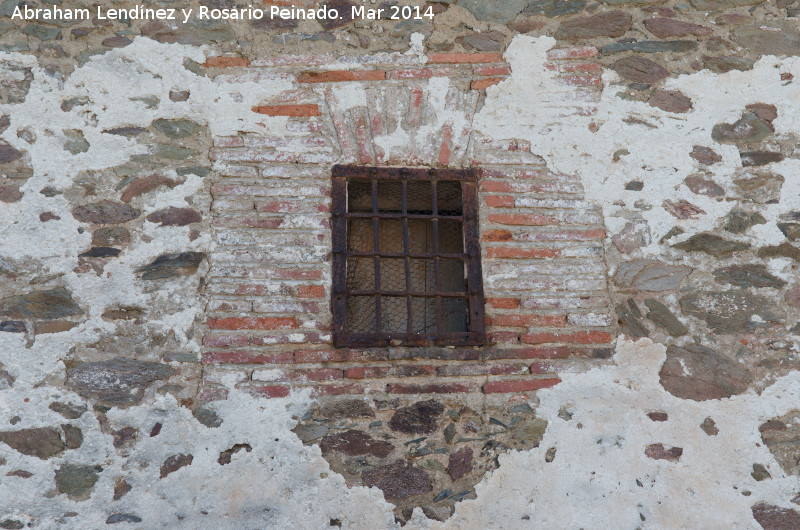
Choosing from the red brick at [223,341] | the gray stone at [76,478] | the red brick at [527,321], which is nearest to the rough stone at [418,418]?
the red brick at [527,321]

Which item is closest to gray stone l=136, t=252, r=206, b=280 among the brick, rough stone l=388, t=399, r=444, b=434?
rough stone l=388, t=399, r=444, b=434

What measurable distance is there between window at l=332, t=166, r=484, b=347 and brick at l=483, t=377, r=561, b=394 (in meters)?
0.19

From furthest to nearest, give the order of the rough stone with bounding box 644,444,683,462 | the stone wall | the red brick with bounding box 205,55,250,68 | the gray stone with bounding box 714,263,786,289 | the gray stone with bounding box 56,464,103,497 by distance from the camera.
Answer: the red brick with bounding box 205,55,250,68 < the gray stone with bounding box 714,263,786,289 < the rough stone with bounding box 644,444,683,462 < the stone wall < the gray stone with bounding box 56,464,103,497

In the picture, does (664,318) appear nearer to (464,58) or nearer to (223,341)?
(464,58)

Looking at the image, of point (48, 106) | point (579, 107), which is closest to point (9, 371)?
point (48, 106)

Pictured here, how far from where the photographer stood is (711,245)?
313 cm

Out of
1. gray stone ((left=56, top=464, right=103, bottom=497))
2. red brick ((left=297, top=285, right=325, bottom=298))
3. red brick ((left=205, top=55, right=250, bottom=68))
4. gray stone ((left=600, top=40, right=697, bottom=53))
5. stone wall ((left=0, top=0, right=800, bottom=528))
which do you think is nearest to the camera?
gray stone ((left=56, top=464, right=103, bottom=497))

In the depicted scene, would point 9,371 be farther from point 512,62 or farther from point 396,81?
point 512,62

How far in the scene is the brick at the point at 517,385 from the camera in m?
2.92

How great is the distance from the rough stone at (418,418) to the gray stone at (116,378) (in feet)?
3.03

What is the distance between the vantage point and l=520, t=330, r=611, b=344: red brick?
3002mm

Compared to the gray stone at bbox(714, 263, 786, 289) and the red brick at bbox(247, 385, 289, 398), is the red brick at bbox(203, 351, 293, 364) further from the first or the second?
the gray stone at bbox(714, 263, 786, 289)

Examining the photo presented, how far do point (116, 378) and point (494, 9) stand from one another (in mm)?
2334

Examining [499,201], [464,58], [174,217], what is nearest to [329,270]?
[174,217]
